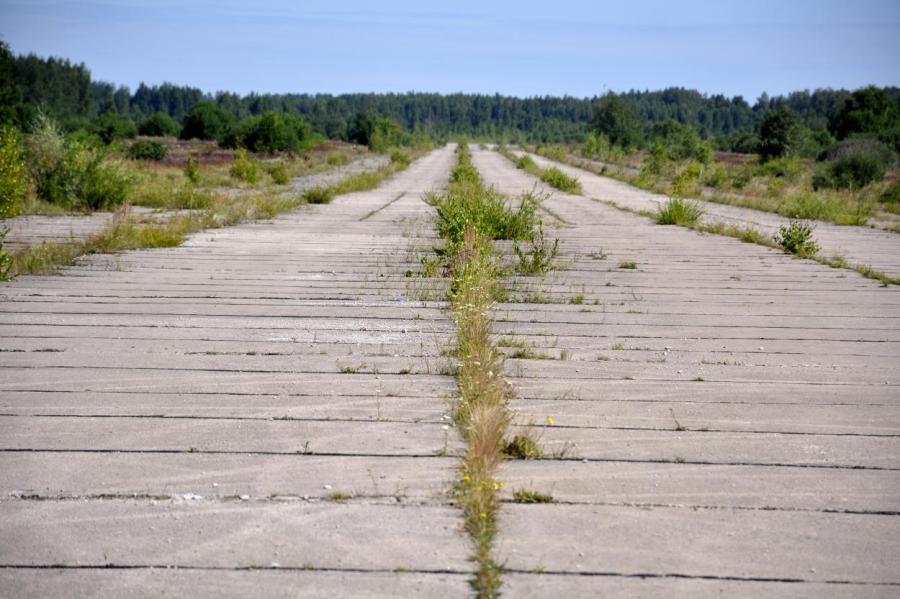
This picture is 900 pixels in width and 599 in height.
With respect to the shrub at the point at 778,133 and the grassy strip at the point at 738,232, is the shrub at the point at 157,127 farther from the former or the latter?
the grassy strip at the point at 738,232

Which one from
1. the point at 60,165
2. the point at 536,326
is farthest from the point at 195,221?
the point at 536,326

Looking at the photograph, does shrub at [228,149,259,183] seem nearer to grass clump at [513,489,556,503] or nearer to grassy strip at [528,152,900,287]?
grassy strip at [528,152,900,287]

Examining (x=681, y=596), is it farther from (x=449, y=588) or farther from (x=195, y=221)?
(x=195, y=221)

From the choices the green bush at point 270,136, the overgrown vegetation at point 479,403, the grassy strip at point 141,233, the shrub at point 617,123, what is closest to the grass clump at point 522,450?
the overgrown vegetation at point 479,403

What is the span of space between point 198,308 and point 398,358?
2.05 metres

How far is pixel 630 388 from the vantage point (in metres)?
4.09

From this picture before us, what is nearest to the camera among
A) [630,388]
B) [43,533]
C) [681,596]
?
[681,596]

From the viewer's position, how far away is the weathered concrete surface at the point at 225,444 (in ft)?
7.47

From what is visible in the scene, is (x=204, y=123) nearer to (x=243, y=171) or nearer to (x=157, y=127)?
(x=157, y=127)

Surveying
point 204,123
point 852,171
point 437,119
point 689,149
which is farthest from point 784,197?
point 437,119

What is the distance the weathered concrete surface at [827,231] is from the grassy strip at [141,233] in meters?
7.88

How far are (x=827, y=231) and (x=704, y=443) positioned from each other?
12.8 meters

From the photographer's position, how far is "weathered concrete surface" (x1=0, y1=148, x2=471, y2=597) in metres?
2.28

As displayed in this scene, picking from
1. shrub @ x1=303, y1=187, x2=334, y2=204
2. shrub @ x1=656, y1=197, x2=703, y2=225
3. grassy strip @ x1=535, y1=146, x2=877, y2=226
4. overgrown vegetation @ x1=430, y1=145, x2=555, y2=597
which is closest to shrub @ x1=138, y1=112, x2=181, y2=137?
grassy strip @ x1=535, y1=146, x2=877, y2=226
